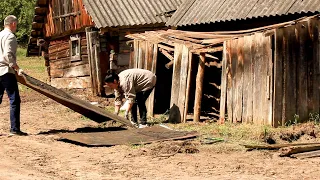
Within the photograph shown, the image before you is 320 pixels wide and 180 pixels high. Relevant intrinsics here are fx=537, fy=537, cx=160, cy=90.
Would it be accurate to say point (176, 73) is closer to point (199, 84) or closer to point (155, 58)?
point (199, 84)

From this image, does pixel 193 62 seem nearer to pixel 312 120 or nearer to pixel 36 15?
pixel 312 120

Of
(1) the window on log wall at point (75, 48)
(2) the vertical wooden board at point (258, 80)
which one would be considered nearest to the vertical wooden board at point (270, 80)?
(2) the vertical wooden board at point (258, 80)

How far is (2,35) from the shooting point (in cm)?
901

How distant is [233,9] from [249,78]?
2.97 m

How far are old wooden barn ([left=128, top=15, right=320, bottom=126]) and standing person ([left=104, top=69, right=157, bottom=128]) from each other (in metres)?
1.27

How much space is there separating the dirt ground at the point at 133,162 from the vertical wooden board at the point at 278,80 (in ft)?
5.62

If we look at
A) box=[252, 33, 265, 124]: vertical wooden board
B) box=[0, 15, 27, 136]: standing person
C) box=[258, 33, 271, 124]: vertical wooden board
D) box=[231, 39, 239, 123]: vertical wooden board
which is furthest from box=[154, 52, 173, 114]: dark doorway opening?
box=[0, 15, 27, 136]: standing person

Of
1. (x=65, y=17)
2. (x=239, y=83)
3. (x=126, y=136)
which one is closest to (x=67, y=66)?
(x=65, y=17)

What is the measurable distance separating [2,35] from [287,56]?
526 cm

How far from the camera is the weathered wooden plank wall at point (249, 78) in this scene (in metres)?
10.4

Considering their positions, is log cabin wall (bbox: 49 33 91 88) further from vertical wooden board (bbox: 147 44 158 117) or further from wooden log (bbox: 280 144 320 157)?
wooden log (bbox: 280 144 320 157)

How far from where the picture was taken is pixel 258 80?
34.7ft

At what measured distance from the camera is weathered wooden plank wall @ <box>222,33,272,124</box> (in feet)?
34.1

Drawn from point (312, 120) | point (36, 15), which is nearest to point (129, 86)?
point (312, 120)
